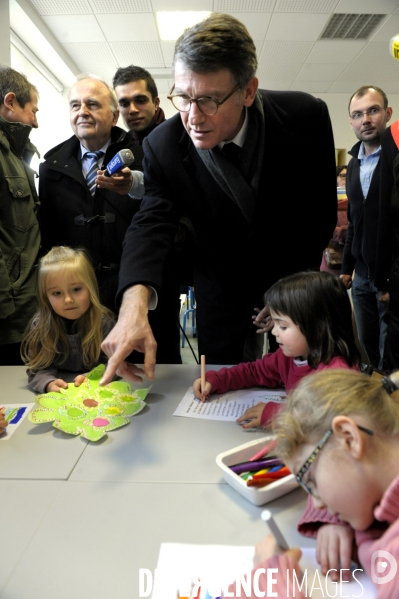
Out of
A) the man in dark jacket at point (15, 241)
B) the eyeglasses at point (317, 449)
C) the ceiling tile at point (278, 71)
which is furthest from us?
the ceiling tile at point (278, 71)

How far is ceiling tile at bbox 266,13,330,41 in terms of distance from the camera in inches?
159

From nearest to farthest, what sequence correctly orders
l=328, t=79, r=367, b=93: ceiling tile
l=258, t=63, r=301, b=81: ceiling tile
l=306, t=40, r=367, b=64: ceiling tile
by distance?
1. l=306, t=40, r=367, b=64: ceiling tile
2. l=258, t=63, r=301, b=81: ceiling tile
3. l=328, t=79, r=367, b=93: ceiling tile

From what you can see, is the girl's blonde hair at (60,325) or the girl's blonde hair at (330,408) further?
the girl's blonde hair at (60,325)

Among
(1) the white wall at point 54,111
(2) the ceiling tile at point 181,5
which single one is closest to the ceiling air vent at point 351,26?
(2) the ceiling tile at point 181,5

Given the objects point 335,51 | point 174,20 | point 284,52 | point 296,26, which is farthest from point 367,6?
point 174,20

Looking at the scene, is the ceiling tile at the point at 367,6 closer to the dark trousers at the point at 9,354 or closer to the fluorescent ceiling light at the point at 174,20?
the fluorescent ceiling light at the point at 174,20

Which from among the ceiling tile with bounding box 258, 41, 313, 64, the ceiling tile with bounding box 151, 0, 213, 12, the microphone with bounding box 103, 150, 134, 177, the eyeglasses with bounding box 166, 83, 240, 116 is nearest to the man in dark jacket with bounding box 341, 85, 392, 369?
the microphone with bounding box 103, 150, 134, 177

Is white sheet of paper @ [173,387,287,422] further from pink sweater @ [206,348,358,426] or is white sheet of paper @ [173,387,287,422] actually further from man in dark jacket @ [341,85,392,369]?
man in dark jacket @ [341,85,392,369]

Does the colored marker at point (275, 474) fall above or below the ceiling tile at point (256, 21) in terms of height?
below

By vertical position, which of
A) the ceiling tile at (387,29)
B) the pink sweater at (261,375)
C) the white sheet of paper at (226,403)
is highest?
the ceiling tile at (387,29)

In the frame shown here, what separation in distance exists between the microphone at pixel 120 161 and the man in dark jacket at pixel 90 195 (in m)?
0.15

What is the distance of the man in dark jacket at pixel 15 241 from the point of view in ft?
5.67

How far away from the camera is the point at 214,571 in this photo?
0.63 meters

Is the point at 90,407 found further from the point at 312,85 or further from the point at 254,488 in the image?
the point at 312,85
